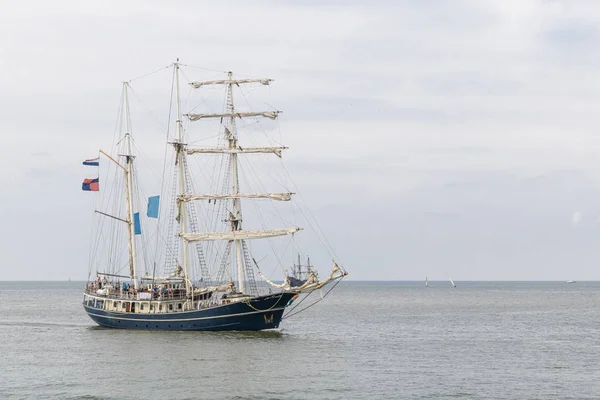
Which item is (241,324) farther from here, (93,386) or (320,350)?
(93,386)

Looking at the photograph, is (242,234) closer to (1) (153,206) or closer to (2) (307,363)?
(1) (153,206)

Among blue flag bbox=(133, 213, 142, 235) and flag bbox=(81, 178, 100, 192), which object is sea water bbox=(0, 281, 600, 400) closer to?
blue flag bbox=(133, 213, 142, 235)

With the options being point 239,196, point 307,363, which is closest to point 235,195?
point 239,196

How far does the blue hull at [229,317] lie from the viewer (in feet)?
264

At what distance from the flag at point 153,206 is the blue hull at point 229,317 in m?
9.99

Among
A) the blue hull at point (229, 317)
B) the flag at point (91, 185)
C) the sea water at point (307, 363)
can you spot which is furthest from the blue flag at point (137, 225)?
the blue hull at point (229, 317)

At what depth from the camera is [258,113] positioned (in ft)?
290

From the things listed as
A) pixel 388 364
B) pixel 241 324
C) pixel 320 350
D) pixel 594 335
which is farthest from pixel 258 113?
pixel 594 335

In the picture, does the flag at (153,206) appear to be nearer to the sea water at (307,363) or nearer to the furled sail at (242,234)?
the furled sail at (242,234)

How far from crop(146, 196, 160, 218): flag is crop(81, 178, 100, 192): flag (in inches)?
227

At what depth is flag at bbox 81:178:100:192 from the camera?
8938cm

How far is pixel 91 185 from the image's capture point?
3529 inches

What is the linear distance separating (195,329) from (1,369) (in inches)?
902

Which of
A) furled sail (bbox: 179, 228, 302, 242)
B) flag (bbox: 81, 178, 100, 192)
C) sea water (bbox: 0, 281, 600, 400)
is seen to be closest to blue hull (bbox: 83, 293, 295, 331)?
sea water (bbox: 0, 281, 600, 400)
